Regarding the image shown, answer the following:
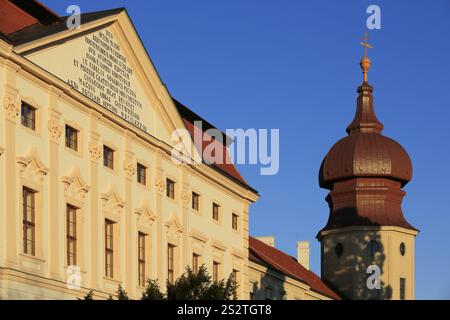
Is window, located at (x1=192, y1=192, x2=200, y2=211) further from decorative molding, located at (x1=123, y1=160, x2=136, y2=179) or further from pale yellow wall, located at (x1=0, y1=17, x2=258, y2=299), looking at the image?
decorative molding, located at (x1=123, y1=160, x2=136, y2=179)

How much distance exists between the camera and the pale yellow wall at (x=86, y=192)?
133 ft

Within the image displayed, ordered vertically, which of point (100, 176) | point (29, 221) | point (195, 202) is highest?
point (195, 202)

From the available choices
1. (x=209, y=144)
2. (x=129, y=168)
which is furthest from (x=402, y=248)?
(x=129, y=168)

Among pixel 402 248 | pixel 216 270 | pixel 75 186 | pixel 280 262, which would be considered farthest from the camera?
pixel 402 248

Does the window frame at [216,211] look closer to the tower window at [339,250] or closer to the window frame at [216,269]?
the window frame at [216,269]

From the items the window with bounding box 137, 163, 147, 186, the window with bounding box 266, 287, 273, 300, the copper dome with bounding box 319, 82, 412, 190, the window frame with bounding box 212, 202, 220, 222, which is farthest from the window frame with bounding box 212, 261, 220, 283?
the copper dome with bounding box 319, 82, 412, 190

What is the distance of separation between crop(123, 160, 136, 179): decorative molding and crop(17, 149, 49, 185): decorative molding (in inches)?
257

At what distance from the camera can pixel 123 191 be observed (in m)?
48.8

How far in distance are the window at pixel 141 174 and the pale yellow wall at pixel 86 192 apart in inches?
8.6

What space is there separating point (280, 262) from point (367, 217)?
66.6ft

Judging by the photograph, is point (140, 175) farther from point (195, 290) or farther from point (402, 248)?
point (402, 248)

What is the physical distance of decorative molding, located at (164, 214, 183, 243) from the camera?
173 ft

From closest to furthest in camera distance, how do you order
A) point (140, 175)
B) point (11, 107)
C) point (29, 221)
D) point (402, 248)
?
1. point (11, 107)
2. point (29, 221)
3. point (140, 175)
4. point (402, 248)

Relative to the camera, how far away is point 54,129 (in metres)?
43.3
